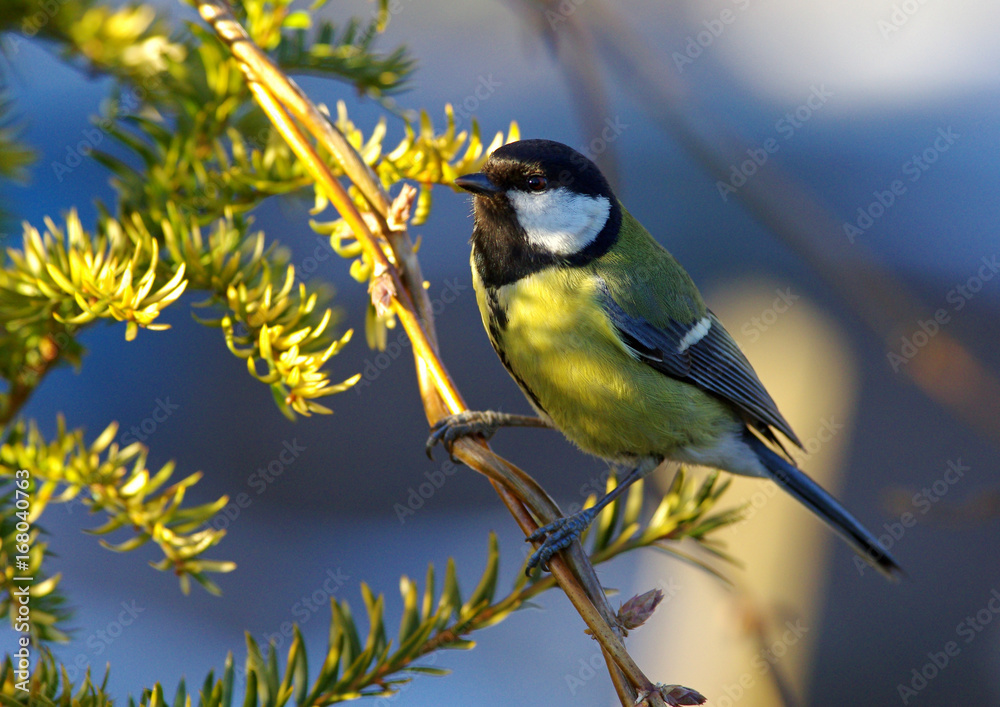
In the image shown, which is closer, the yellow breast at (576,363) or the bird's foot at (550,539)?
the bird's foot at (550,539)

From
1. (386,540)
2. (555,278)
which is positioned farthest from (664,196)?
(555,278)

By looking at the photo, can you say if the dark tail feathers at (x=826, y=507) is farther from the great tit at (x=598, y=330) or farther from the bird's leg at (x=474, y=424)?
the bird's leg at (x=474, y=424)

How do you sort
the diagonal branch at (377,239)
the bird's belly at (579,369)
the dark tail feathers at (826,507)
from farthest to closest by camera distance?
the dark tail feathers at (826,507) → the bird's belly at (579,369) → the diagonal branch at (377,239)

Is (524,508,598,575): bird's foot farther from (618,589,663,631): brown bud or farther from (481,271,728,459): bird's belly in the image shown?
(481,271,728,459): bird's belly

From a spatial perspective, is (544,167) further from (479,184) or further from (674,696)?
(674,696)

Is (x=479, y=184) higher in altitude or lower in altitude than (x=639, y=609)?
higher

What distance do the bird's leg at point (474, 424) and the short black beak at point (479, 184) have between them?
0.28 m

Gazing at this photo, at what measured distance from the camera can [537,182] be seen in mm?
1177

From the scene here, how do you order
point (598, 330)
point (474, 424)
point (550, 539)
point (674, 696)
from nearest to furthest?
point (674, 696) < point (550, 539) < point (474, 424) < point (598, 330)

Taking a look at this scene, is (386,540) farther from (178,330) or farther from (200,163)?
(200,163)

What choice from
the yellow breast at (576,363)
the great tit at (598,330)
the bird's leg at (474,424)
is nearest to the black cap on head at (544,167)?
the great tit at (598,330)

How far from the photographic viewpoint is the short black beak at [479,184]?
0.97 metres

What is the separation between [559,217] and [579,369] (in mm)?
251

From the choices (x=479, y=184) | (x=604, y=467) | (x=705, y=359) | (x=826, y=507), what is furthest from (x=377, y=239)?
(x=604, y=467)
